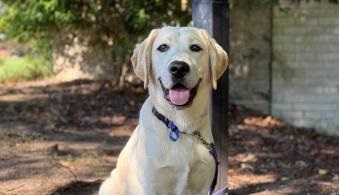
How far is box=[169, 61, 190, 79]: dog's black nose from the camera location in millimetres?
4094

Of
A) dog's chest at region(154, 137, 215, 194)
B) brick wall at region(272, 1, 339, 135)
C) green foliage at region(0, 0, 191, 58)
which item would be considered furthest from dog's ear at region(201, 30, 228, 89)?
brick wall at region(272, 1, 339, 135)

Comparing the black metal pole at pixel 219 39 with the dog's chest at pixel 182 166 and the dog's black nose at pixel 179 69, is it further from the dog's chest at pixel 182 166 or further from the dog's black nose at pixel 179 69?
the dog's black nose at pixel 179 69

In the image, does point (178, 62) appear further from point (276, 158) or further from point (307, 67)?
point (307, 67)

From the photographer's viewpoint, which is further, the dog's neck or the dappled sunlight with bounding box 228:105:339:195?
the dappled sunlight with bounding box 228:105:339:195

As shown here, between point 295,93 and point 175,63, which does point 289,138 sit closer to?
point 295,93

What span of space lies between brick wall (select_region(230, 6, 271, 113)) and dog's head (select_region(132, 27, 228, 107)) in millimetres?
6720

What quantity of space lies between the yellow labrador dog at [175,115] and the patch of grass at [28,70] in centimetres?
929

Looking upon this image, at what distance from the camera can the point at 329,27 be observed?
10953 millimetres

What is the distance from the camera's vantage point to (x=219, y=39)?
5.32 meters

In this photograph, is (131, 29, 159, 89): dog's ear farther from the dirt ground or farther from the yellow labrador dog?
the dirt ground

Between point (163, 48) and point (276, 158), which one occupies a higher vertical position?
point (163, 48)

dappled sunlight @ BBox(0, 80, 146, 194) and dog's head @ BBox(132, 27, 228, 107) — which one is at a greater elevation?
dog's head @ BBox(132, 27, 228, 107)

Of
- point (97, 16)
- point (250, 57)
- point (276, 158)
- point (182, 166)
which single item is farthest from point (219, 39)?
point (97, 16)

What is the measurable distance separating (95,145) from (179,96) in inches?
169
